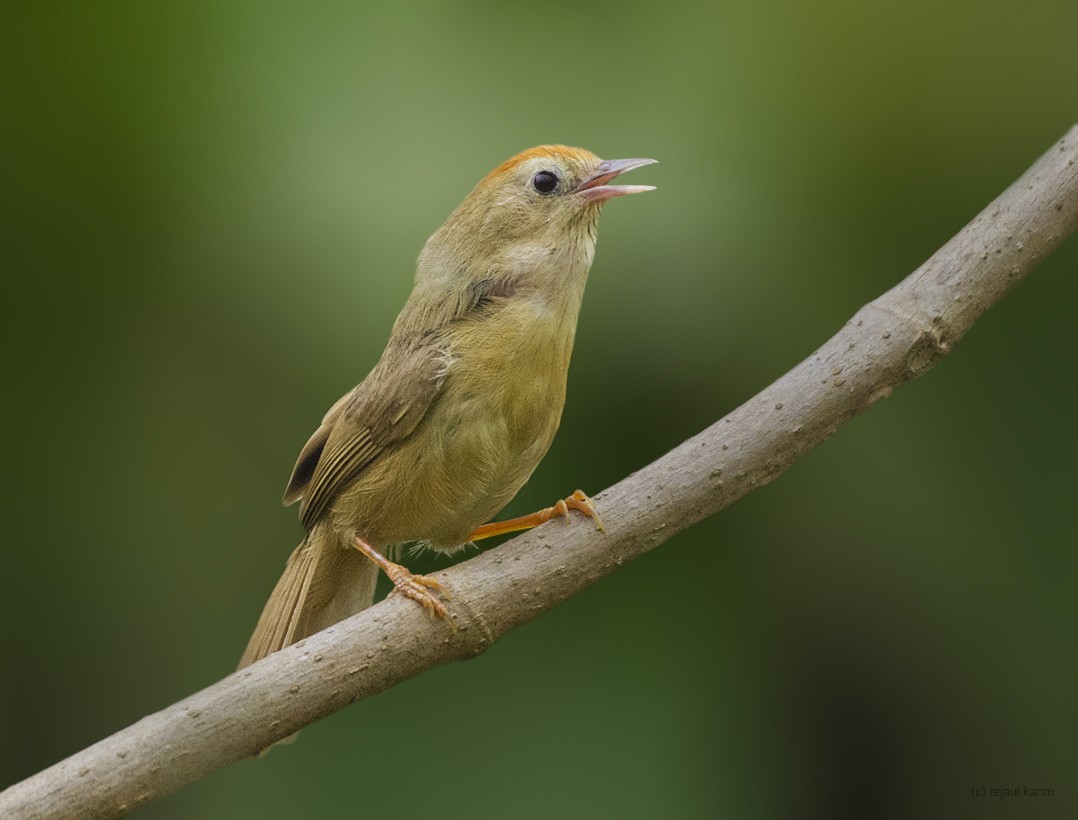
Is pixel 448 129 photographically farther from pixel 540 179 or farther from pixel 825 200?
pixel 825 200

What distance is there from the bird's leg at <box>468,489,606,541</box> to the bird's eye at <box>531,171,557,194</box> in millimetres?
605

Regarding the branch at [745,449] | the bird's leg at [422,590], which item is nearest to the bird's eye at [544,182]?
the branch at [745,449]

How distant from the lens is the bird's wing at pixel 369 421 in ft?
8.47

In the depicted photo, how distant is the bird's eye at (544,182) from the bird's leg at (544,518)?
23.8 inches

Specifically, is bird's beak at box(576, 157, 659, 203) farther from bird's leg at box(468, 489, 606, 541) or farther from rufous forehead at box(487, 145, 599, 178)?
bird's leg at box(468, 489, 606, 541)

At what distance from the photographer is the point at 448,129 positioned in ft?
10.4

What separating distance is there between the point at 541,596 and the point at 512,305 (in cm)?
58

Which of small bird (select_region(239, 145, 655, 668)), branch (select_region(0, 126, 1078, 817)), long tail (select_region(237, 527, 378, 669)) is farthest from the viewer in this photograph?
long tail (select_region(237, 527, 378, 669))

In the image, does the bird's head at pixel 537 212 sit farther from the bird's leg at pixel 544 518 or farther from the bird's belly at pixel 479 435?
the bird's leg at pixel 544 518

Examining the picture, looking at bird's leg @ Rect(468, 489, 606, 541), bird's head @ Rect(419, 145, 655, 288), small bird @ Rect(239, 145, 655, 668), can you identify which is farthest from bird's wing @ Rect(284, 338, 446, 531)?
bird's leg @ Rect(468, 489, 606, 541)

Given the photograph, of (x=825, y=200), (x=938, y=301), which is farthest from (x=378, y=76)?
(x=938, y=301)

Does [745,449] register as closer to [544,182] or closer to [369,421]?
[544,182]

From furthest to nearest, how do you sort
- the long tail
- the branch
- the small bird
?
the long tail → the small bird → the branch

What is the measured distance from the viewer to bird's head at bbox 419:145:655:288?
2531mm
